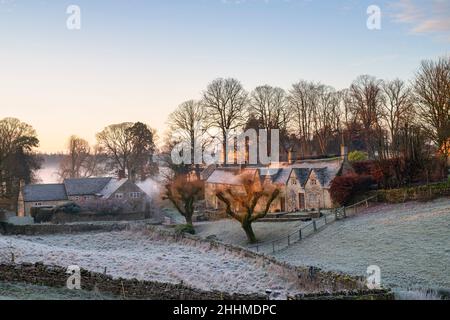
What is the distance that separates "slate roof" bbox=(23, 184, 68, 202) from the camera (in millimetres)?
64188

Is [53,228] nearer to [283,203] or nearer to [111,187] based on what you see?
[111,187]

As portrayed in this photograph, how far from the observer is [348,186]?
47.2 meters

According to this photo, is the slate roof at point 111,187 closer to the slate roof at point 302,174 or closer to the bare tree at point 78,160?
the slate roof at point 302,174

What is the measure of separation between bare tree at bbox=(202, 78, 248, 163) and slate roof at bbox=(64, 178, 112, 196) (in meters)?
17.3

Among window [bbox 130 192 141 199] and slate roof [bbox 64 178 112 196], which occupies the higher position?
slate roof [bbox 64 178 112 196]

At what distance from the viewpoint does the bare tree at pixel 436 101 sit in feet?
169

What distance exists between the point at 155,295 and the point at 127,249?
1813 centimetres

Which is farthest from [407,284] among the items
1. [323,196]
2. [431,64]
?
[431,64]

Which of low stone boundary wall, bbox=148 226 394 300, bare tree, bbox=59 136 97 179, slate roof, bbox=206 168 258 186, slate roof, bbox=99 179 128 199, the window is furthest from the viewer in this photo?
bare tree, bbox=59 136 97 179

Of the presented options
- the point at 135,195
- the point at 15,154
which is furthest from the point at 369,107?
the point at 15,154

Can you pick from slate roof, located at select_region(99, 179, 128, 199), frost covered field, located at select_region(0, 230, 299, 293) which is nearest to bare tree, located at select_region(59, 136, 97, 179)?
slate roof, located at select_region(99, 179, 128, 199)

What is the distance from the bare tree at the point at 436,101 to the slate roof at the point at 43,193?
43.8 m

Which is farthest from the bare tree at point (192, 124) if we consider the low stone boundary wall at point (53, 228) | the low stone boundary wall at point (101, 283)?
the low stone boundary wall at point (101, 283)

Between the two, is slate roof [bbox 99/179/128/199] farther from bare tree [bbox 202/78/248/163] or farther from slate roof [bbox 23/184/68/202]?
bare tree [bbox 202/78/248/163]
